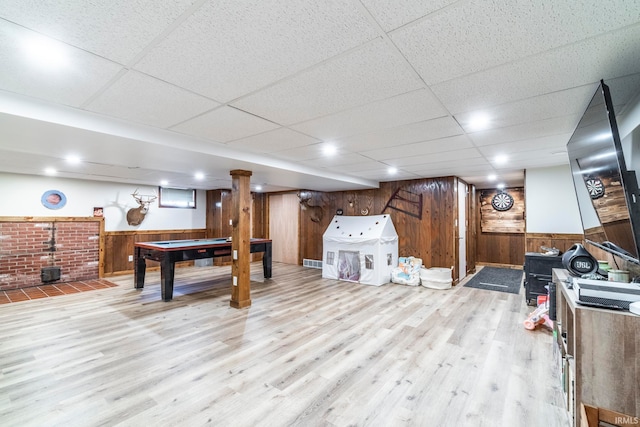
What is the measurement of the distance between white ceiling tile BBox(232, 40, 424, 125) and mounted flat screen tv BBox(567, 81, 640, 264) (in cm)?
101

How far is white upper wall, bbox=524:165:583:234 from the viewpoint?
4.69 m

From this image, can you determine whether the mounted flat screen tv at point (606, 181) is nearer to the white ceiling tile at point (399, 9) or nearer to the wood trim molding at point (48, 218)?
the white ceiling tile at point (399, 9)

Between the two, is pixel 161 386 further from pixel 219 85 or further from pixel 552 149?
pixel 552 149

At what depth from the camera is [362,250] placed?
5.80m

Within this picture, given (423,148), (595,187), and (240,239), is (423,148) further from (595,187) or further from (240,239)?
(240,239)

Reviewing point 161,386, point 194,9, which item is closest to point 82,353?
point 161,386

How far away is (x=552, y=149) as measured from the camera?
138 inches

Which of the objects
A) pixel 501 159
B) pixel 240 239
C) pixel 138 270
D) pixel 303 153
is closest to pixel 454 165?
pixel 501 159

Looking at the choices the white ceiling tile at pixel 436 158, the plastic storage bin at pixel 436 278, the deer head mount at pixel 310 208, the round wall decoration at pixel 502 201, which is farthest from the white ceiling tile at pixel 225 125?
the round wall decoration at pixel 502 201

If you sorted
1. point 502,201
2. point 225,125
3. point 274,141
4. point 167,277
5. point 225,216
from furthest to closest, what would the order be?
point 225,216, point 502,201, point 167,277, point 274,141, point 225,125

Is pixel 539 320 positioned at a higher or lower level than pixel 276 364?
higher

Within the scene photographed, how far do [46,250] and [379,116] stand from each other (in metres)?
6.94

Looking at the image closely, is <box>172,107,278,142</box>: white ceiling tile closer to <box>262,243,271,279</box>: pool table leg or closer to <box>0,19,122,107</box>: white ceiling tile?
<box>0,19,122,107</box>: white ceiling tile

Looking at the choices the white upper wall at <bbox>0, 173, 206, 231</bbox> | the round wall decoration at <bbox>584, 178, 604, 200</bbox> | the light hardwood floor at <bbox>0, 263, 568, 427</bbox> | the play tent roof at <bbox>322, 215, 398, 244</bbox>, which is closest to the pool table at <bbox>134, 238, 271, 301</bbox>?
the light hardwood floor at <bbox>0, 263, 568, 427</bbox>
